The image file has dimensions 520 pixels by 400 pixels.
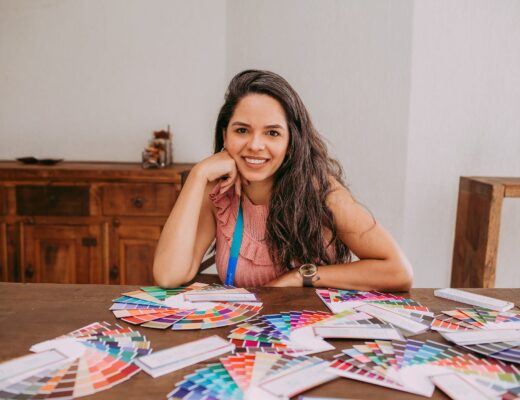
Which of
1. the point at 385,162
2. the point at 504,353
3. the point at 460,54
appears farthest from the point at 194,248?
the point at 460,54

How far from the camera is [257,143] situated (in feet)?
4.96

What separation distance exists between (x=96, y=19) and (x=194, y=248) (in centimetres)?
231

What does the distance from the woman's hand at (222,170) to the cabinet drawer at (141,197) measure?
1123 millimetres

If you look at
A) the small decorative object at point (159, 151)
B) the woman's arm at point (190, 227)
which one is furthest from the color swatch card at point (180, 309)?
the small decorative object at point (159, 151)

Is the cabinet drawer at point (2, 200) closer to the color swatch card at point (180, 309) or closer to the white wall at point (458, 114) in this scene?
the color swatch card at point (180, 309)

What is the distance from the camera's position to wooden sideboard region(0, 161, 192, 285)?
271 centimetres

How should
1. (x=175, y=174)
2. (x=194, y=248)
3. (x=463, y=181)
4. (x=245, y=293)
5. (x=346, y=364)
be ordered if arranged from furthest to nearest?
(x=463, y=181) → (x=175, y=174) → (x=194, y=248) → (x=245, y=293) → (x=346, y=364)

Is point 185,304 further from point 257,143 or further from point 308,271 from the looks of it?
point 257,143

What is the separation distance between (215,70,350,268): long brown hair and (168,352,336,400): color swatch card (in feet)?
2.56

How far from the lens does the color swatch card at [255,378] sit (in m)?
0.68

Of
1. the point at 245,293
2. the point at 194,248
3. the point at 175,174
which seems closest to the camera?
the point at 245,293

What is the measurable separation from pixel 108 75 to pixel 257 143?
2141 mm

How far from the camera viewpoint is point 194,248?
1.60 meters

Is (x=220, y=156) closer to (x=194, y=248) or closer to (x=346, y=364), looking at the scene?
(x=194, y=248)
